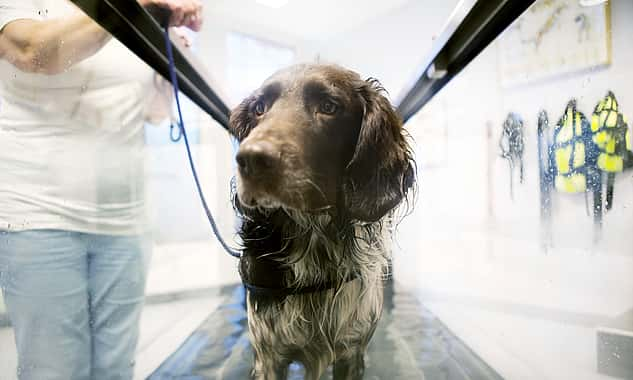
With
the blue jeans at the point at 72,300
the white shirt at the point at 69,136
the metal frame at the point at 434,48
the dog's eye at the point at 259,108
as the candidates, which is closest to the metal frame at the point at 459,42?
the metal frame at the point at 434,48

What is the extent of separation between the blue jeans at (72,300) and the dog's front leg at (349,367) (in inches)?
30.9

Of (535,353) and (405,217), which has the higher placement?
(405,217)

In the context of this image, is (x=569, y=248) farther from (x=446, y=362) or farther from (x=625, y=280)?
(x=446, y=362)

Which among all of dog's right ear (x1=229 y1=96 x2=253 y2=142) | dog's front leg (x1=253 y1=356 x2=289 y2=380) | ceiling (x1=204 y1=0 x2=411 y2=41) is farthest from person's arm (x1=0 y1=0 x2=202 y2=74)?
dog's front leg (x1=253 y1=356 x2=289 y2=380)

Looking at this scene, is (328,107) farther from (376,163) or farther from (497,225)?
(497,225)

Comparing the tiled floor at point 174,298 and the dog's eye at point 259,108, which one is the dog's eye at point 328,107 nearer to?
the dog's eye at point 259,108

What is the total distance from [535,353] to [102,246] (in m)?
1.33

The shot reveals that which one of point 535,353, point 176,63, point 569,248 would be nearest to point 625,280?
point 569,248

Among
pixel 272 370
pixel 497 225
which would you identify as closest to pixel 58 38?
pixel 272 370

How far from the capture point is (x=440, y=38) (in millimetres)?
809

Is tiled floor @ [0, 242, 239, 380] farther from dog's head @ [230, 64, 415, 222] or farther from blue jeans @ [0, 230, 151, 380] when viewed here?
dog's head @ [230, 64, 415, 222]

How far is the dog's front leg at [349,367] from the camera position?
2.62ft

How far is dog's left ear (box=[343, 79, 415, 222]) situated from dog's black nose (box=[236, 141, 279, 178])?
0.55 ft

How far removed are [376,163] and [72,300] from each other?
987 mm
